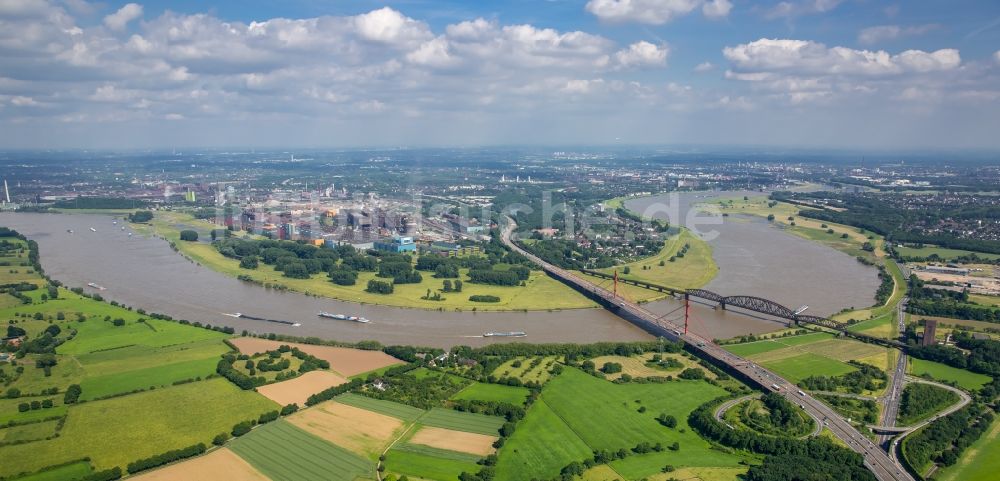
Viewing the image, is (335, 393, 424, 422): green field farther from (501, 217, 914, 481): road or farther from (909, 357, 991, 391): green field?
(909, 357, 991, 391): green field

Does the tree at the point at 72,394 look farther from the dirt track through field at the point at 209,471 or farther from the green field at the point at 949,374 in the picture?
the green field at the point at 949,374

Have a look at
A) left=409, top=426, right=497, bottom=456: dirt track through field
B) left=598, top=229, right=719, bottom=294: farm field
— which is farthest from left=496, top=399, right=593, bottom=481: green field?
left=598, top=229, right=719, bottom=294: farm field

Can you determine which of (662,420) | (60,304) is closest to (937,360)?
(662,420)

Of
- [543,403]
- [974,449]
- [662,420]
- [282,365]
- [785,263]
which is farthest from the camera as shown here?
[785,263]

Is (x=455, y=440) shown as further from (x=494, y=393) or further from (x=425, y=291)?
(x=425, y=291)

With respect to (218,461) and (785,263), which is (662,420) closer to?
(218,461)

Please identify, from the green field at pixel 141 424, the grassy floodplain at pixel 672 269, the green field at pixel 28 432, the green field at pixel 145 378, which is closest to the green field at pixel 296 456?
the green field at pixel 141 424
